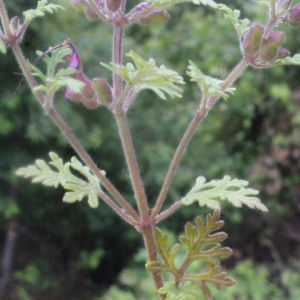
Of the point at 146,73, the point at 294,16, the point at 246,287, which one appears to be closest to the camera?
the point at 146,73

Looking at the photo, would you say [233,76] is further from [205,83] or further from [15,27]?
Answer: [15,27]

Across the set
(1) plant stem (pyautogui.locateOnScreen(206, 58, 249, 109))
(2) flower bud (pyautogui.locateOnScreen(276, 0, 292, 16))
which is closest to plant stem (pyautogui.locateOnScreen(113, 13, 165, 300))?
(1) plant stem (pyautogui.locateOnScreen(206, 58, 249, 109))

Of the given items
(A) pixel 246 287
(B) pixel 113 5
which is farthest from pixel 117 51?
(A) pixel 246 287

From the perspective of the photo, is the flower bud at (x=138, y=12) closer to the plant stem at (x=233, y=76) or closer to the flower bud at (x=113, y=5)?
the flower bud at (x=113, y=5)

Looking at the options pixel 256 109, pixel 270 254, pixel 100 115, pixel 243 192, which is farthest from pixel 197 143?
pixel 243 192

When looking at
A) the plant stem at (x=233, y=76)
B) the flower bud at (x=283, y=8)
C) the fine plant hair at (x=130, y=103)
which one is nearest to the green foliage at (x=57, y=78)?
the fine plant hair at (x=130, y=103)

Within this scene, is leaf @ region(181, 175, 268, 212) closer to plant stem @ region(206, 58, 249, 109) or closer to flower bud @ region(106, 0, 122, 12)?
plant stem @ region(206, 58, 249, 109)

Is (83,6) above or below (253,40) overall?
above

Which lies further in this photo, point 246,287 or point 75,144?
point 246,287
